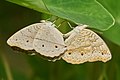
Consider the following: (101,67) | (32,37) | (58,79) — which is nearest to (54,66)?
(58,79)

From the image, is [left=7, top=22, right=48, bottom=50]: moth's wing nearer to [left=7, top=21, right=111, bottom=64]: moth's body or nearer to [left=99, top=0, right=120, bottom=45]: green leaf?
[left=7, top=21, right=111, bottom=64]: moth's body

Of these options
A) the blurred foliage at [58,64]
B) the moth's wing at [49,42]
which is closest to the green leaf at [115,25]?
the blurred foliage at [58,64]

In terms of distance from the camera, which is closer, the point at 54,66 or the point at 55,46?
the point at 55,46

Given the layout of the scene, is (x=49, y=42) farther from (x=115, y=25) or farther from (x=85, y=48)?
(x=115, y=25)

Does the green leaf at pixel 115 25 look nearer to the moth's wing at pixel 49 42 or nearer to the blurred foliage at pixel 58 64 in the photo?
the blurred foliage at pixel 58 64

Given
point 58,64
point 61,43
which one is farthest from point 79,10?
point 58,64

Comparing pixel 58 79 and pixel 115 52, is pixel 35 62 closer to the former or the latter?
pixel 58 79

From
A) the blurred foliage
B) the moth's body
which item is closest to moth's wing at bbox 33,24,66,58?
the moth's body
